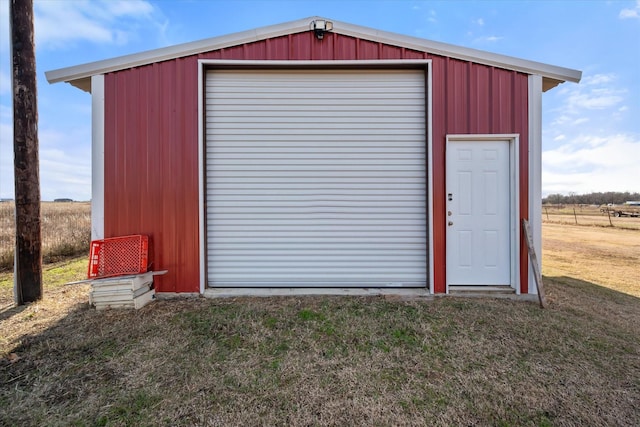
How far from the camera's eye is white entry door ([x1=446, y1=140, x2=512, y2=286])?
14.4 feet

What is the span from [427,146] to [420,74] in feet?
3.83

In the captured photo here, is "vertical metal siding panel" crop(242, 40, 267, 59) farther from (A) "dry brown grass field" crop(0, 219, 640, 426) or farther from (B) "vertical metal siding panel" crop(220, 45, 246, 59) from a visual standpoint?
(A) "dry brown grass field" crop(0, 219, 640, 426)

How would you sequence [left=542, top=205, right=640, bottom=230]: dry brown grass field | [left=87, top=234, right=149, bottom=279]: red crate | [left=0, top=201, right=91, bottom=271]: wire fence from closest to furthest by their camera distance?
[left=87, top=234, right=149, bottom=279]: red crate < [left=0, top=201, right=91, bottom=271]: wire fence < [left=542, top=205, right=640, bottom=230]: dry brown grass field

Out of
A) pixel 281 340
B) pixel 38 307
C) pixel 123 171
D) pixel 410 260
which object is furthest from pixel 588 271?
pixel 38 307

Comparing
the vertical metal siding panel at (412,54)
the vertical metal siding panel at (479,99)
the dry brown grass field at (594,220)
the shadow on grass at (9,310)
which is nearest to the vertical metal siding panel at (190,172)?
the shadow on grass at (9,310)

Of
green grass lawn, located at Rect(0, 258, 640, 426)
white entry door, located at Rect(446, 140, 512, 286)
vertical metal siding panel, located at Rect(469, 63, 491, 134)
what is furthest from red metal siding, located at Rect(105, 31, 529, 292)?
green grass lawn, located at Rect(0, 258, 640, 426)

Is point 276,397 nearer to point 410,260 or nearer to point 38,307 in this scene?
point 410,260

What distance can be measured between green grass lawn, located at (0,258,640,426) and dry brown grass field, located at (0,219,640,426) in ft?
0.05

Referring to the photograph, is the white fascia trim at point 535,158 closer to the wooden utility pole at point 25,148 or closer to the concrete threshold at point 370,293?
the concrete threshold at point 370,293

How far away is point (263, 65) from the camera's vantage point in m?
4.41

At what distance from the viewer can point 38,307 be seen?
4039mm

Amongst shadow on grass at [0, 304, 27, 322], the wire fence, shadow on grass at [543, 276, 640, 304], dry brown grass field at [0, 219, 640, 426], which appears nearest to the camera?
dry brown grass field at [0, 219, 640, 426]

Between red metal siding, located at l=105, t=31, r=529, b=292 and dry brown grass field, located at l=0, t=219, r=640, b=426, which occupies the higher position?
red metal siding, located at l=105, t=31, r=529, b=292

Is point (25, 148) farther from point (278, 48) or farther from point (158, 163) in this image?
point (278, 48)
